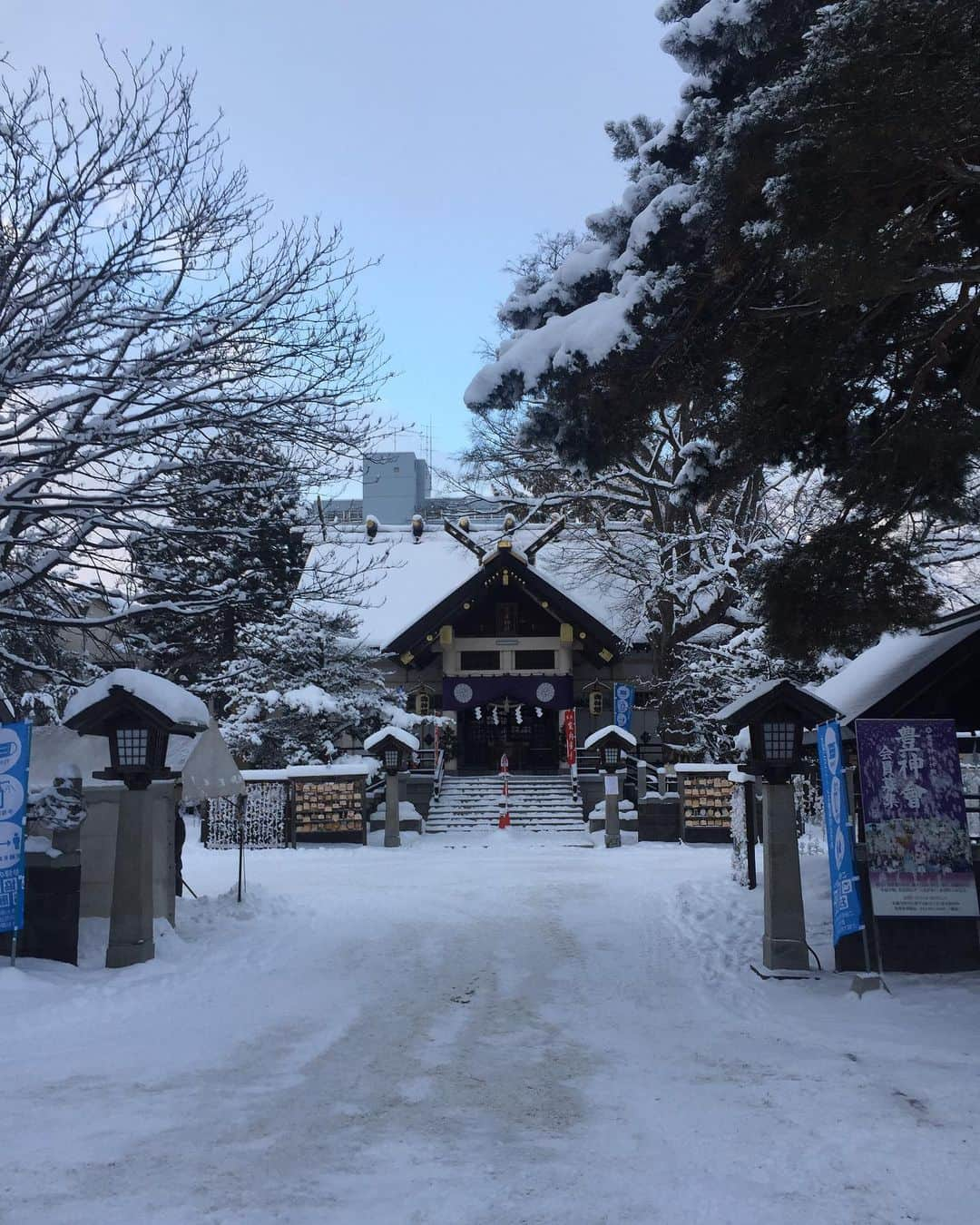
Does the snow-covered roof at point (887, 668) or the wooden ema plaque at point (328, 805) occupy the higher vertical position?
the snow-covered roof at point (887, 668)

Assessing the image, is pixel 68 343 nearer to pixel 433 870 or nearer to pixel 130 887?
pixel 130 887

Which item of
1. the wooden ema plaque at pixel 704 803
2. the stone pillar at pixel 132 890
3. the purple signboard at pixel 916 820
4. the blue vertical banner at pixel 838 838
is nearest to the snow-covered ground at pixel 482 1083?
→ the stone pillar at pixel 132 890

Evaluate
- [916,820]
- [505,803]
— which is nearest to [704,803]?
[505,803]

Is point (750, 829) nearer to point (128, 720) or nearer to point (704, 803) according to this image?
point (704, 803)

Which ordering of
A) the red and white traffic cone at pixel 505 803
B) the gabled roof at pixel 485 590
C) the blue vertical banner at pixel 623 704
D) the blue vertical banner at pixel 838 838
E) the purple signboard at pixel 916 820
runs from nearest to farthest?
the blue vertical banner at pixel 838 838, the purple signboard at pixel 916 820, the red and white traffic cone at pixel 505 803, the blue vertical banner at pixel 623 704, the gabled roof at pixel 485 590

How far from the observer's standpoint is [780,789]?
877cm

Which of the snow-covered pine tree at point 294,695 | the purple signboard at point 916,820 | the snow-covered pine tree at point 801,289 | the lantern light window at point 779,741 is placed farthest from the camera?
the snow-covered pine tree at point 294,695

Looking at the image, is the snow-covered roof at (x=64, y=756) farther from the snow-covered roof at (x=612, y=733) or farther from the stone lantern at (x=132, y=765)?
the snow-covered roof at (x=612, y=733)

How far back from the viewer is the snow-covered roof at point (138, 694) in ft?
29.1

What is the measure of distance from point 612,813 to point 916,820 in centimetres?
1220

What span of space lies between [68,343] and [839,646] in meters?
7.34

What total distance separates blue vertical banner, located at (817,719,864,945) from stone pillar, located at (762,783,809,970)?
366 mm

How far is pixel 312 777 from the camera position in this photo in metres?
20.3

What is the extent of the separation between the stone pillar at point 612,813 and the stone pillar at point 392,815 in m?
4.58
